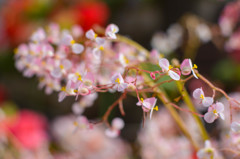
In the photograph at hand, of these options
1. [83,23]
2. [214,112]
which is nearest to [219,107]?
[214,112]

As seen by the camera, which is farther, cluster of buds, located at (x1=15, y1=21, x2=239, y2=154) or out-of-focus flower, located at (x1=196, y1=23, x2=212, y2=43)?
out-of-focus flower, located at (x1=196, y1=23, x2=212, y2=43)

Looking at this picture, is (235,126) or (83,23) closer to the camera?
(235,126)

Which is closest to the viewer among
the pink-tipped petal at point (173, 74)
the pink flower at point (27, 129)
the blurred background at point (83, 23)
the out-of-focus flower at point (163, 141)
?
the pink-tipped petal at point (173, 74)

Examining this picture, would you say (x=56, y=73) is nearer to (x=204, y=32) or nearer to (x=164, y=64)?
(x=164, y=64)

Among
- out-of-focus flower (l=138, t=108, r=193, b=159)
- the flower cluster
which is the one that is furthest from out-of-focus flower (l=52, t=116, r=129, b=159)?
the flower cluster

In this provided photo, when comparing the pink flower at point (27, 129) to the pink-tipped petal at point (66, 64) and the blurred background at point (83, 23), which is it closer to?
the blurred background at point (83, 23)

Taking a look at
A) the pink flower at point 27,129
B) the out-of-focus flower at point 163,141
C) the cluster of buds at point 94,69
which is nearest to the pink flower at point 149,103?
the cluster of buds at point 94,69

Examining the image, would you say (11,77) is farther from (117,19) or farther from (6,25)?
(117,19)

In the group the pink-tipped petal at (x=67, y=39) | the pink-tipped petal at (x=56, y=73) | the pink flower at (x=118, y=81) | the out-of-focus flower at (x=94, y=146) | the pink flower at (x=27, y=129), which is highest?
the pink-tipped petal at (x=67, y=39)

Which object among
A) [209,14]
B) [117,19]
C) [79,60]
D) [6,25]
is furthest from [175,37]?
[6,25]

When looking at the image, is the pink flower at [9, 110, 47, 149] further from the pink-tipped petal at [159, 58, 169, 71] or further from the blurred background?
the pink-tipped petal at [159, 58, 169, 71]

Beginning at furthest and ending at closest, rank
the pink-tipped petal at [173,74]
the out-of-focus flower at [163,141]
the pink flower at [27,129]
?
1. the pink flower at [27,129]
2. the out-of-focus flower at [163,141]
3. the pink-tipped petal at [173,74]
